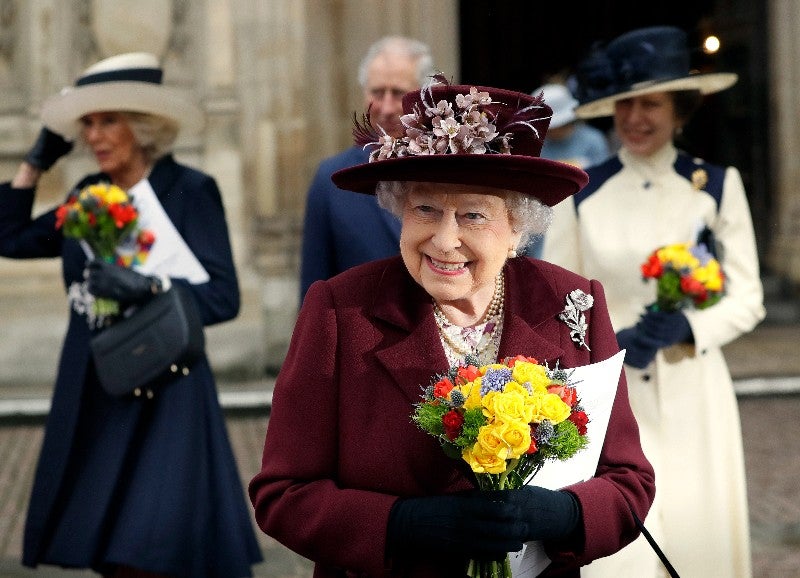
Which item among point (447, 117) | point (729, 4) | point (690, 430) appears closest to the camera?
point (447, 117)

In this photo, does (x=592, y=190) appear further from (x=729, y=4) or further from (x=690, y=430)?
(x=729, y=4)

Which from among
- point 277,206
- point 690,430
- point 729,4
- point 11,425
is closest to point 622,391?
point 690,430

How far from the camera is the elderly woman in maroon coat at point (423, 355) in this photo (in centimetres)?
263

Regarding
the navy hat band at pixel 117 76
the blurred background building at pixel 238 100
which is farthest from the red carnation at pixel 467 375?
the blurred background building at pixel 238 100

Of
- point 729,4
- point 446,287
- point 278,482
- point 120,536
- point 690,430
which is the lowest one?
point 120,536

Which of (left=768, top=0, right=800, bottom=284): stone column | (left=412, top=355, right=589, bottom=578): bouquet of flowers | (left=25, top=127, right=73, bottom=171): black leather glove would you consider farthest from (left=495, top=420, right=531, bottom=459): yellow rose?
(left=768, top=0, right=800, bottom=284): stone column

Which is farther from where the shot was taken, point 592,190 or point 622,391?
point 592,190

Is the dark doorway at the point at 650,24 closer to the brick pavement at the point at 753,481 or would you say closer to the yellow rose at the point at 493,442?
the brick pavement at the point at 753,481

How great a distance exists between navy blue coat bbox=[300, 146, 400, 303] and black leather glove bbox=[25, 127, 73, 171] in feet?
4.02

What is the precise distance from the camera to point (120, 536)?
15.9 feet

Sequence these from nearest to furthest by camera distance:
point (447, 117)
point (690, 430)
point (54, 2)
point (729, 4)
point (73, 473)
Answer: point (447, 117) < point (690, 430) < point (73, 473) < point (54, 2) < point (729, 4)

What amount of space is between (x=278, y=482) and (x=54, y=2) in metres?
9.44

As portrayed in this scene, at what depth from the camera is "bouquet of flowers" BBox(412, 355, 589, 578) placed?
93.0 inches

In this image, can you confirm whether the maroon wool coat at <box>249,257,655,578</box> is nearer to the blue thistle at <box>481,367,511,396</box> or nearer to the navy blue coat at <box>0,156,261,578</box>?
the blue thistle at <box>481,367,511,396</box>
